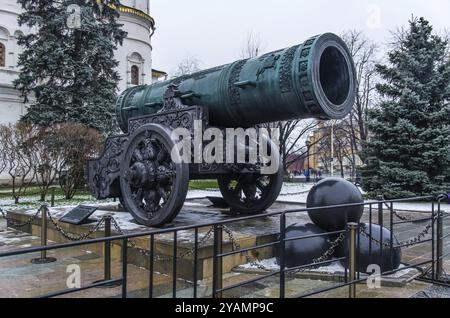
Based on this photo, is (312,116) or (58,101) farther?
(58,101)

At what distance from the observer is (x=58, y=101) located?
851 inches

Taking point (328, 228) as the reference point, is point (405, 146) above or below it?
above

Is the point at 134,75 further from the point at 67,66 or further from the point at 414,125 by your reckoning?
the point at 414,125

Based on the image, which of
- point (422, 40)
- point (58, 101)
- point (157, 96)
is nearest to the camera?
point (157, 96)

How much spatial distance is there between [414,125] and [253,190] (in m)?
11.1

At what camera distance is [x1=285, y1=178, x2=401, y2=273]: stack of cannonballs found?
207 inches

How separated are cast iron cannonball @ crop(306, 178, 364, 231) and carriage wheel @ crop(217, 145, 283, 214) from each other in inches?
73.5

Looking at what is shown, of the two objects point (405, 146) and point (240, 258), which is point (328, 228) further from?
point (405, 146)

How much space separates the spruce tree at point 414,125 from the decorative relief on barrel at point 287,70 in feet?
39.3

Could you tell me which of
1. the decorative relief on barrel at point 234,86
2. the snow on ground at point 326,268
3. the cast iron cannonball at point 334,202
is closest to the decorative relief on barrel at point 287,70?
the decorative relief on barrel at point 234,86

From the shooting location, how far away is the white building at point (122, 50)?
27016 mm

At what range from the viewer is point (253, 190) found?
800 centimetres

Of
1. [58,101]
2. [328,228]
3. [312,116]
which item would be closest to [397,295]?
[328,228]

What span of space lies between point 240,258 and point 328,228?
118 cm
